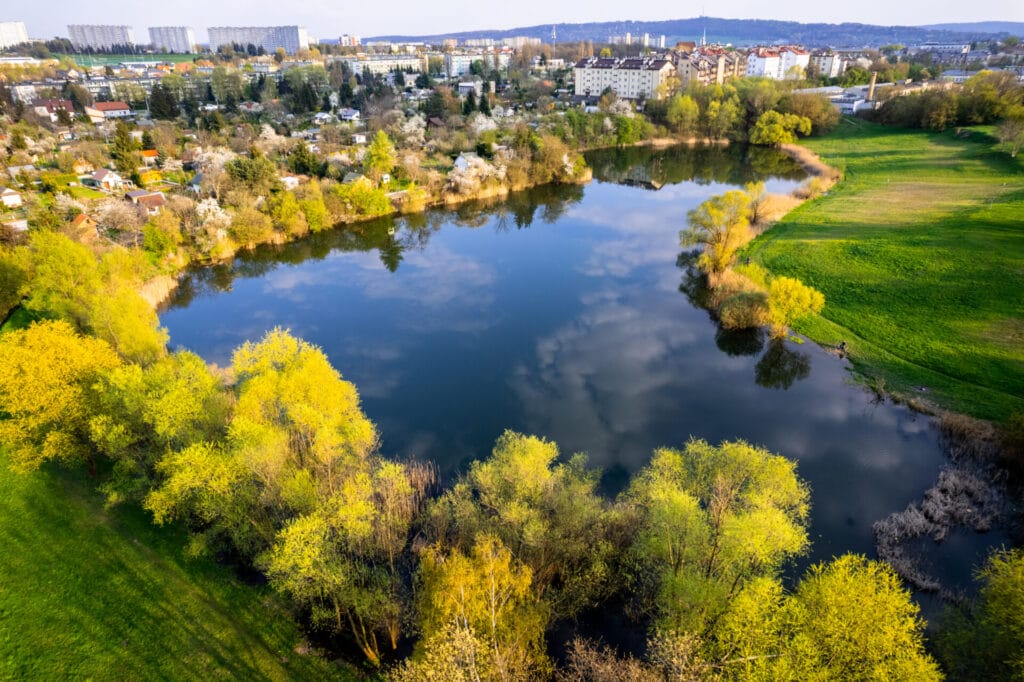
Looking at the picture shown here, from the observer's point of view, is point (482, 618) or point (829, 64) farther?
point (829, 64)

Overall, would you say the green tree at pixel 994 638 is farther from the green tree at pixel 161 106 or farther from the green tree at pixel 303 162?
the green tree at pixel 161 106

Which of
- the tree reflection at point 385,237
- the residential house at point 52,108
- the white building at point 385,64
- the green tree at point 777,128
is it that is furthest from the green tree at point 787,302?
the white building at point 385,64

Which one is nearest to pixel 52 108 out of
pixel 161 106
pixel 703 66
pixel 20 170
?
pixel 161 106

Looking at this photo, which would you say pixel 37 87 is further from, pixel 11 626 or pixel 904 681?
pixel 904 681

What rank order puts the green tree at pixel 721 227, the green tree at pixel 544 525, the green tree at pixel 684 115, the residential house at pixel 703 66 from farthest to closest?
the residential house at pixel 703 66, the green tree at pixel 684 115, the green tree at pixel 721 227, the green tree at pixel 544 525

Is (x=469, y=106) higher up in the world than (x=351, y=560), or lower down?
higher up

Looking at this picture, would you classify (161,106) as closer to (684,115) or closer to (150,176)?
(150,176)

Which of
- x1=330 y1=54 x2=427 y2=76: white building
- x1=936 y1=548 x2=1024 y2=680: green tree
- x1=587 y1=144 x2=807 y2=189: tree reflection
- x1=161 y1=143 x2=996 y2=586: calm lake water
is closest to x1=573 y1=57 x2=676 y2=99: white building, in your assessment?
x1=587 y1=144 x2=807 y2=189: tree reflection
